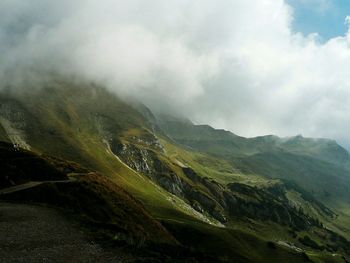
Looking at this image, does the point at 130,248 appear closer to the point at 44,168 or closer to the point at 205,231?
the point at 44,168

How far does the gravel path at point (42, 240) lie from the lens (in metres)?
36.7

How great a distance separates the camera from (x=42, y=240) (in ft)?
137

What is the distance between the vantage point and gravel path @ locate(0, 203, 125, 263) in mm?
36656

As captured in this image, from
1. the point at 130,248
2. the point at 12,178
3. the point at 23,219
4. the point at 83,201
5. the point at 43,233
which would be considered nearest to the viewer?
the point at 130,248

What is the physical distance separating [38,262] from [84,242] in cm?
745

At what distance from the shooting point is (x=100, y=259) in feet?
121

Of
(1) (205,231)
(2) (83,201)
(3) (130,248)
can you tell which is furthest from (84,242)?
(1) (205,231)

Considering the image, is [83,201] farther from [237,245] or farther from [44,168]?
[237,245]

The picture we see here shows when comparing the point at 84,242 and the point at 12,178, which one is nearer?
the point at 84,242

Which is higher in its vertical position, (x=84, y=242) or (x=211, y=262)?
(x=211, y=262)

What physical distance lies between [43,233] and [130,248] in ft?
33.8

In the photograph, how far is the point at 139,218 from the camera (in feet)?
304

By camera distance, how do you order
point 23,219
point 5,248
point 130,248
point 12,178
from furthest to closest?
point 12,178 < point 23,219 < point 130,248 < point 5,248

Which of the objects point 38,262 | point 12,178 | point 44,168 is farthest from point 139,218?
point 38,262
